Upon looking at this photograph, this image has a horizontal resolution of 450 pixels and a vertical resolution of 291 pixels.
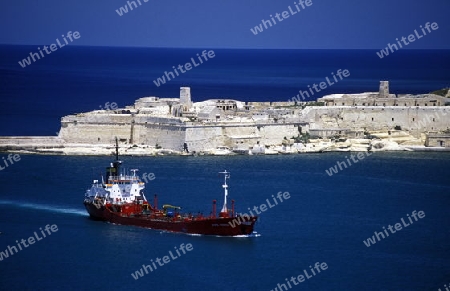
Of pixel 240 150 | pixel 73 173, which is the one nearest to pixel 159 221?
pixel 73 173

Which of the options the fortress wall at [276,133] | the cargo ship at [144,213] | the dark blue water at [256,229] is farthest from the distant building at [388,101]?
the cargo ship at [144,213]

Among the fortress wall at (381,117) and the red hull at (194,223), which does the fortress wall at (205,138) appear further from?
the red hull at (194,223)

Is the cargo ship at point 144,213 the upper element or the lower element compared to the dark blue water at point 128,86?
lower

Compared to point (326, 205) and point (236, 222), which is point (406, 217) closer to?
point (326, 205)

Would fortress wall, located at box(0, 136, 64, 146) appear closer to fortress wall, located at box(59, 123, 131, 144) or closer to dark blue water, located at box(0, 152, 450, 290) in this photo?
fortress wall, located at box(59, 123, 131, 144)

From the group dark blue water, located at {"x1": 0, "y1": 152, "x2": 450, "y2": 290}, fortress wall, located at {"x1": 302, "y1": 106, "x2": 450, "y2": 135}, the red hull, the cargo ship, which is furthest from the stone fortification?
the red hull
